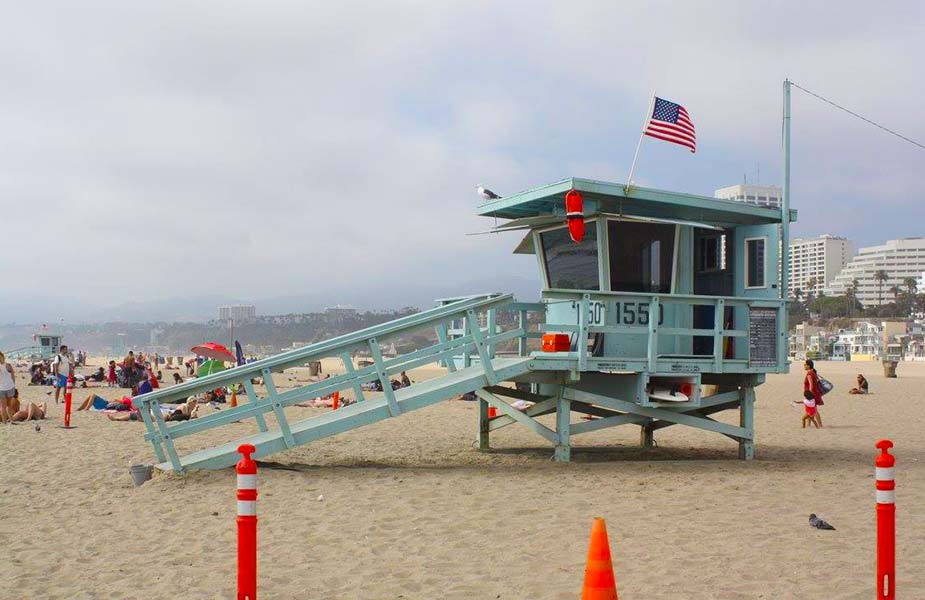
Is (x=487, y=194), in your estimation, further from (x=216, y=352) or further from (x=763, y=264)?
(x=216, y=352)

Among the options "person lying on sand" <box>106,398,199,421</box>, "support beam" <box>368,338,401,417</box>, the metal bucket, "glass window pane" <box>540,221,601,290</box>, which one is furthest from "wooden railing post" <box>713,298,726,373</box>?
"person lying on sand" <box>106,398,199,421</box>

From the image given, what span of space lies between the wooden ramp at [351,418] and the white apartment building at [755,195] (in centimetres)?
452

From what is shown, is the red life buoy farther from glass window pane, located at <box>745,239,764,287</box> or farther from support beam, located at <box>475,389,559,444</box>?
glass window pane, located at <box>745,239,764,287</box>

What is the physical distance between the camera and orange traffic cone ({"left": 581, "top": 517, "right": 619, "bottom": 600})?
460 centimetres

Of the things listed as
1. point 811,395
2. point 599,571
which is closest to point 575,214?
point 599,571

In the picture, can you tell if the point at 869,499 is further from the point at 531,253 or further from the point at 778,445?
the point at 531,253

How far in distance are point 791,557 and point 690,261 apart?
6724 millimetres

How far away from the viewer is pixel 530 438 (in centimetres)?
1599

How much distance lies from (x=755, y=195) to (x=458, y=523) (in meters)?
8.04

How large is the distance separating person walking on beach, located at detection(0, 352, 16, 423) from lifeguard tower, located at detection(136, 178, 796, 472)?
8.38 m

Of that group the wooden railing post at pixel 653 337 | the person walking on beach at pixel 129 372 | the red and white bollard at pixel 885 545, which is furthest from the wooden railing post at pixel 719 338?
the person walking on beach at pixel 129 372

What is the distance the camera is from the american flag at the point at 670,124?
12406 mm

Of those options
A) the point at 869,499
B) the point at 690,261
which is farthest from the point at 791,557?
the point at 690,261

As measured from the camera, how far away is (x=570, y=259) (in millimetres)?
13039
